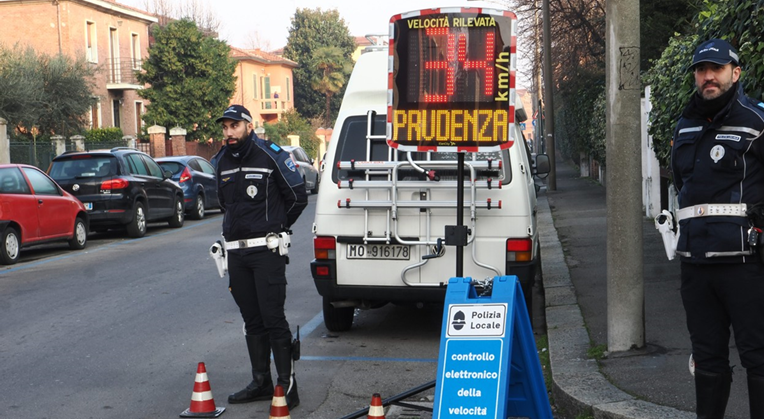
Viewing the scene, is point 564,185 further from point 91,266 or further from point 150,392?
point 150,392

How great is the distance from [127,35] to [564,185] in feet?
87.0

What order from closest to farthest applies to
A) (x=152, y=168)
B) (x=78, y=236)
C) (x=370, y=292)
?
1. (x=370, y=292)
2. (x=78, y=236)
3. (x=152, y=168)

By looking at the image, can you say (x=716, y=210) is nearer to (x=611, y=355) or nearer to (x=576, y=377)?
(x=576, y=377)

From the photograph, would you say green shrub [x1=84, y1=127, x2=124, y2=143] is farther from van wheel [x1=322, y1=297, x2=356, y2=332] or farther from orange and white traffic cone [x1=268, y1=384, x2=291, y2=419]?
orange and white traffic cone [x1=268, y1=384, x2=291, y2=419]

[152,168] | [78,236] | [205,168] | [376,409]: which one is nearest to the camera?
[376,409]

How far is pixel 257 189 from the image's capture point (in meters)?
6.21

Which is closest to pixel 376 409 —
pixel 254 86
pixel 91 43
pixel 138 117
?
pixel 91 43

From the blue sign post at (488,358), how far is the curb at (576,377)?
1.59ft

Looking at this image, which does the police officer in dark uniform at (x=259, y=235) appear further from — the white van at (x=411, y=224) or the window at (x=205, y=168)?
the window at (x=205, y=168)

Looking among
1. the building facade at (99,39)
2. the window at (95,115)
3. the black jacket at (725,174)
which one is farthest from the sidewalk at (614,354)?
the window at (95,115)

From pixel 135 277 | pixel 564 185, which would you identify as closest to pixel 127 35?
pixel 564 185

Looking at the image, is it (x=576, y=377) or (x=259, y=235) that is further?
(x=259, y=235)

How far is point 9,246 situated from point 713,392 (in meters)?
12.0

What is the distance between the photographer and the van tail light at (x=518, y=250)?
7.51 metres
